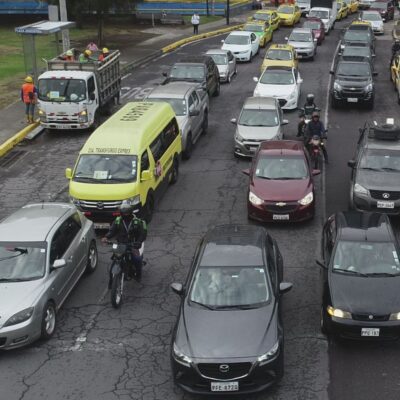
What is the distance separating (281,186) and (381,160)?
8.61 ft

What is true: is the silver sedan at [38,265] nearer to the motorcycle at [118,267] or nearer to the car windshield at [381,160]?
the motorcycle at [118,267]

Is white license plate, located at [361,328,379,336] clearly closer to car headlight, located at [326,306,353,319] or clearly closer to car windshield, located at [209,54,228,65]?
car headlight, located at [326,306,353,319]

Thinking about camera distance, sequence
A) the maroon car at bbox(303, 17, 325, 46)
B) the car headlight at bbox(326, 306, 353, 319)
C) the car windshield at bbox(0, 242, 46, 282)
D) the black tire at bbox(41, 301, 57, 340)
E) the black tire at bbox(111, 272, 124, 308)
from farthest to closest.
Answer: the maroon car at bbox(303, 17, 325, 46), the black tire at bbox(111, 272, 124, 308), the car windshield at bbox(0, 242, 46, 282), the black tire at bbox(41, 301, 57, 340), the car headlight at bbox(326, 306, 353, 319)

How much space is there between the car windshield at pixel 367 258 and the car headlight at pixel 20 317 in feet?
16.3

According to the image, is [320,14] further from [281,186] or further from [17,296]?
[17,296]

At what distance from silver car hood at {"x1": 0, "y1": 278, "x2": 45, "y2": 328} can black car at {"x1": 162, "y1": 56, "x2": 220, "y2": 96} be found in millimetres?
16395

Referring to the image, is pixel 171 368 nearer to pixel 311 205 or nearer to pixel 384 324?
pixel 384 324

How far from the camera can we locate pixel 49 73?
2366cm

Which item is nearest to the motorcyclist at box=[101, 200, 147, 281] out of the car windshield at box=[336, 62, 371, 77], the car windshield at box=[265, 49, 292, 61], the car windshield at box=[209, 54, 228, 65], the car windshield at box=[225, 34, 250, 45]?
the car windshield at box=[336, 62, 371, 77]

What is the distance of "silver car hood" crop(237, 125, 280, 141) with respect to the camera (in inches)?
818

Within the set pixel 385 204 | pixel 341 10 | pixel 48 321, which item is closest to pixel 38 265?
pixel 48 321

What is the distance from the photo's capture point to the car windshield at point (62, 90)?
23.4 metres

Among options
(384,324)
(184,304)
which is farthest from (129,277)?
(384,324)

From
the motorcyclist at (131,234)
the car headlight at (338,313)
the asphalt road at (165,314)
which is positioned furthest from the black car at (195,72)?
the car headlight at (338,313)
